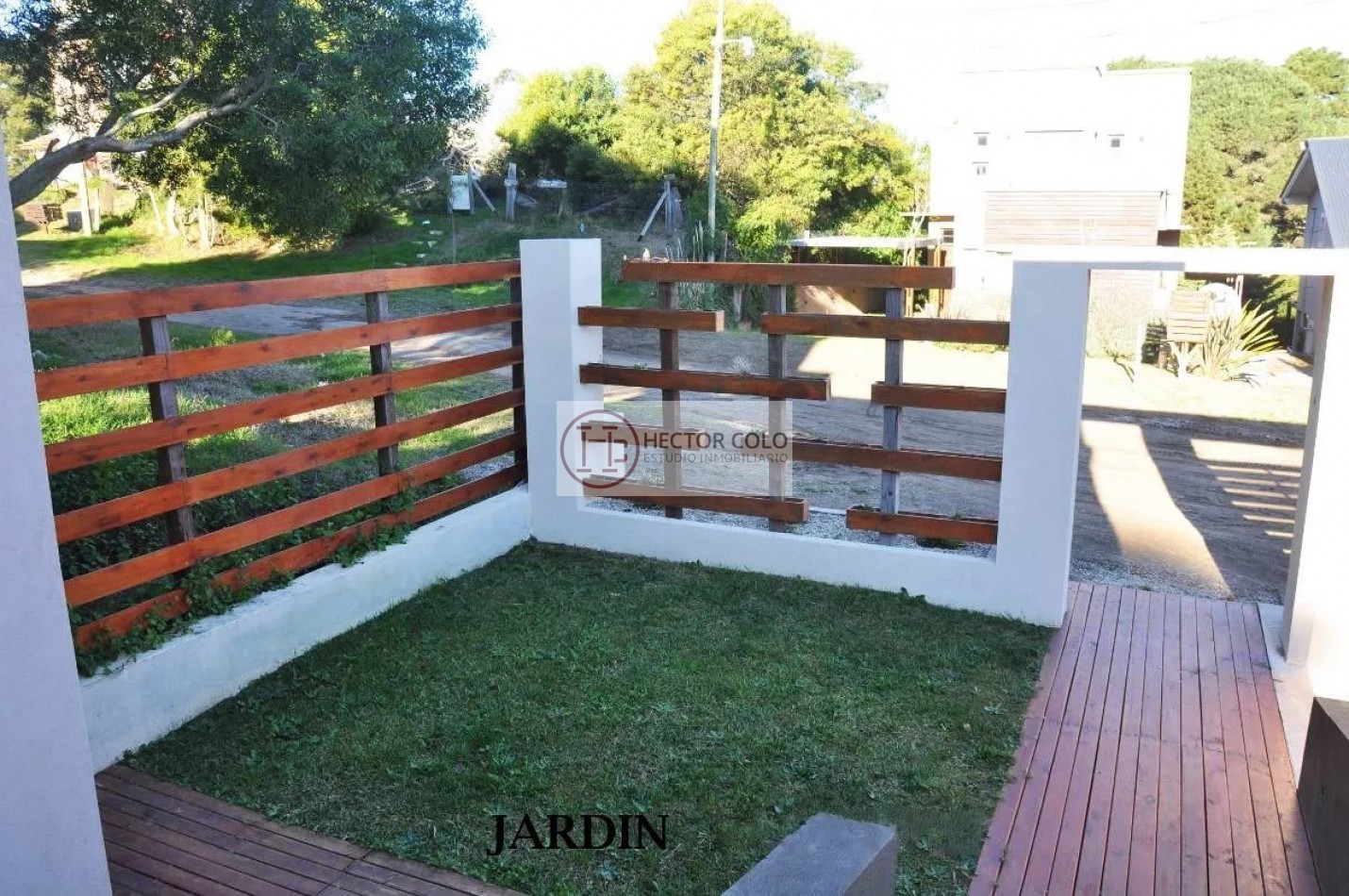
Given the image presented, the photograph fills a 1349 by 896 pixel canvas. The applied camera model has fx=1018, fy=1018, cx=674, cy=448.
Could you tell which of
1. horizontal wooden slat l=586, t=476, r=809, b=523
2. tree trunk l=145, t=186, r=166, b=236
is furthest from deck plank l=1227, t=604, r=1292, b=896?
tree trunk l=145, t=186, r=166, b=236

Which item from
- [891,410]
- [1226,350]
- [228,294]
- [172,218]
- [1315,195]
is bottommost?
[1226,350]

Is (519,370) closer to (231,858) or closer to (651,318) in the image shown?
(651,318)

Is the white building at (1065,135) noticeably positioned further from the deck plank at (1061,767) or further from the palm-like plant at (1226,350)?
the deck plank at (1061,767)

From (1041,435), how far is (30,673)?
420 centimetres

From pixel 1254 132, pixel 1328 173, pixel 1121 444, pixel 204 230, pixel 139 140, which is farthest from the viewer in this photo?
pixel 1254 132

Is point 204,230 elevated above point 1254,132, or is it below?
below

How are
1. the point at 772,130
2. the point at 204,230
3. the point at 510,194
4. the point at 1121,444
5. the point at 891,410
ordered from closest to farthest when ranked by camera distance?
the point at 891,410 → the point at 1121,444 → the point at 204,230 → the point at 510,194 → the point at 772,130

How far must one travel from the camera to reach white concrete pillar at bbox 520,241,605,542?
598 centimetres

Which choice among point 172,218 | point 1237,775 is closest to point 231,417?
point 1237,775

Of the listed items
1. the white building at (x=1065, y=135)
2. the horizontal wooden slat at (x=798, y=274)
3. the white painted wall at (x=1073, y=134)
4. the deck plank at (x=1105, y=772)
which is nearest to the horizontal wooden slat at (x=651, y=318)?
the horizontal wooden slat at (x=798, y=274)

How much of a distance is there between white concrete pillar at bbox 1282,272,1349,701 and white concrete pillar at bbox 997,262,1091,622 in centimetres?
98

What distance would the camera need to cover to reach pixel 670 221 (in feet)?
84.2

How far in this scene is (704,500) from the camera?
5.93 m

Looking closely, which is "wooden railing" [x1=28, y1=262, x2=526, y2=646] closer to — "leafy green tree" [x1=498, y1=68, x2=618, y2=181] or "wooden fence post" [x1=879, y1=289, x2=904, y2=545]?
"wooden fence post" [x1=879, y1=289, x2=904, y2=545]
